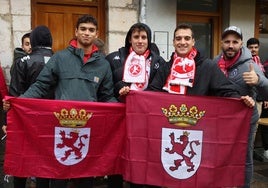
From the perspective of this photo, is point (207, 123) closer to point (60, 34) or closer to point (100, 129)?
point (100, 129)

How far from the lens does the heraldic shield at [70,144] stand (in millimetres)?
3619

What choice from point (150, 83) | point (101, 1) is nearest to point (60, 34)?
point (101, 1)

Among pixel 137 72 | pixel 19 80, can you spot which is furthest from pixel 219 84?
pixel 19 80

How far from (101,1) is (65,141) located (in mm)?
3742

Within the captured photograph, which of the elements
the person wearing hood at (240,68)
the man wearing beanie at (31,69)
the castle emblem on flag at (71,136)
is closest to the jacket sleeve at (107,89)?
the castle emblem on flag at (71,136)

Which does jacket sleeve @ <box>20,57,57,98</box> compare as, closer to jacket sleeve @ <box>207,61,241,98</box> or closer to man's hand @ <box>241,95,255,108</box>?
jacket sleeve @ <box>207,61,241,98</box>

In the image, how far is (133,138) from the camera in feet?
11.8

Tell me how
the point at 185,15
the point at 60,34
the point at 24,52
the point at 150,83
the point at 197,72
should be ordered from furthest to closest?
the point at 185,15 → the point at 60,34 → the point at 24,52 → the point at 150,83 → the point at 197,72

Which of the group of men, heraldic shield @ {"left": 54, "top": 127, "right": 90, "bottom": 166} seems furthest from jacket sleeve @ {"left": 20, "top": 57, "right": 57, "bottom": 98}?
heraldic shield @ {"left": 54, "top": 127, "right": 90, "bottom": 166}

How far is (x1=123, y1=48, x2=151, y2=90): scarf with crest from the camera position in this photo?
3.88 m

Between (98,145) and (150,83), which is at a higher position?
(150,83)

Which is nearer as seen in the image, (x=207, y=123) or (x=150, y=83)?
(x=207, y=123)

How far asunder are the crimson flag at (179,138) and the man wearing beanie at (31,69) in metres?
1.12

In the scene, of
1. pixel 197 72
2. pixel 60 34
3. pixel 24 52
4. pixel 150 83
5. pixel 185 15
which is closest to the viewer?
pixel 197 72
